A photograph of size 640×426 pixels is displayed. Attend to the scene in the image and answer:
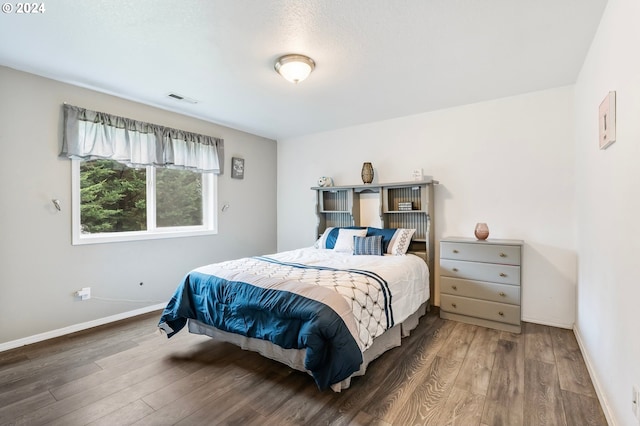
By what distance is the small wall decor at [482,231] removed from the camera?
3.15 m

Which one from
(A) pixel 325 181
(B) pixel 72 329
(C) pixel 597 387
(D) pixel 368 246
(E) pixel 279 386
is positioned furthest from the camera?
(A) pixel 325 181

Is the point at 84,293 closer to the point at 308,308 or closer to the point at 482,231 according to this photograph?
the point at 308,308

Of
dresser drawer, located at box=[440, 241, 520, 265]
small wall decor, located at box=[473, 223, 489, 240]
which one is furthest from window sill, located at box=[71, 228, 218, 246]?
small wall decor, located at box=[473, 223, 489, 240]

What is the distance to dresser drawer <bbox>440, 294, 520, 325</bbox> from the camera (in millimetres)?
2863

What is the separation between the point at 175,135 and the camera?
12.1 feet

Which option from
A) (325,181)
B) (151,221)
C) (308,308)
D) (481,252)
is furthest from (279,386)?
(325,181)

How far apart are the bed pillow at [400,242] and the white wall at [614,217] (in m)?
1.56

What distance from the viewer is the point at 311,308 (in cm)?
191

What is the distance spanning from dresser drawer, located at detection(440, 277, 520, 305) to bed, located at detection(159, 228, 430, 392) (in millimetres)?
266

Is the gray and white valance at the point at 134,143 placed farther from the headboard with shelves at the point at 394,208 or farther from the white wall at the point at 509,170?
the white wall at the point at 509,170

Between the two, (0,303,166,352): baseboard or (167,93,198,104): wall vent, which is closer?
(0,303,166,352): baseboard

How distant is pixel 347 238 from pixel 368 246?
1.22ft

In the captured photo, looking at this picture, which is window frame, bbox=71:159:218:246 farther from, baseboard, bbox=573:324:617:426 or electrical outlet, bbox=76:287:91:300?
baseboard, bbox=573:324:617:426

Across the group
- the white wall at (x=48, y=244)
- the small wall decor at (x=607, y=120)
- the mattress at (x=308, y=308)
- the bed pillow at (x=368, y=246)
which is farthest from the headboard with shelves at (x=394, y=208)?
the white wall at (x=48, y=244)
